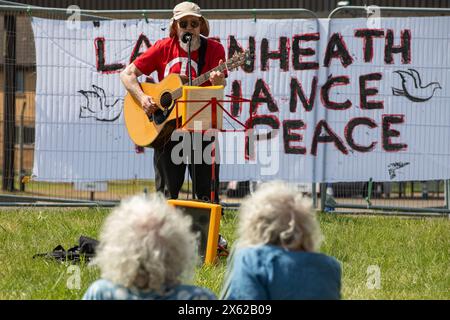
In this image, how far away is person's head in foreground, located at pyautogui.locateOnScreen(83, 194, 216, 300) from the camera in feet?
10.0

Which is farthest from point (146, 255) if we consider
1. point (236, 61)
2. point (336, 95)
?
point (336, 95)

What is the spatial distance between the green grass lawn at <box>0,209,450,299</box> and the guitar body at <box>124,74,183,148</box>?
918mm

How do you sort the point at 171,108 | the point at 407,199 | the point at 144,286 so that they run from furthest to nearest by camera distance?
the point at 407,199
the point at 171,108
the point at 144,286

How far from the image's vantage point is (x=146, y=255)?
305cm

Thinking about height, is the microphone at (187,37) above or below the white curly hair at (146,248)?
above

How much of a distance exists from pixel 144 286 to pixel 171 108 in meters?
3.99

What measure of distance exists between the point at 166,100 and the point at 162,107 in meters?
0.09

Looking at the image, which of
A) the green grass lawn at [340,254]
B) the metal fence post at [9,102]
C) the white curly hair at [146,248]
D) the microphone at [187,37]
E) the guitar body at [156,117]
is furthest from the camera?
the metal fence post at [9,102]

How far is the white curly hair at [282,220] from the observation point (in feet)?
11.0

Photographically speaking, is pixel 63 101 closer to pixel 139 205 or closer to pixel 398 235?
pixel 398 235

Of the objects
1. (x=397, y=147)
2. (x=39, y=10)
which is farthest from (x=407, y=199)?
(x=39, y=10)

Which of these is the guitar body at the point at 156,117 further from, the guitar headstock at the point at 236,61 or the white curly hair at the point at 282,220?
the white curly hair at the point at 282,220

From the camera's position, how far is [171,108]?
7027 mm

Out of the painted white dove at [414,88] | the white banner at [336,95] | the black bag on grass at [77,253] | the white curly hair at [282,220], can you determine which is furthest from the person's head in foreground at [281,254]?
the painted white dove at [414,88]
